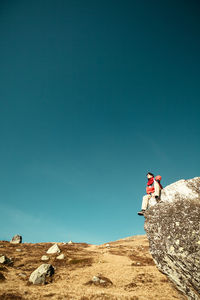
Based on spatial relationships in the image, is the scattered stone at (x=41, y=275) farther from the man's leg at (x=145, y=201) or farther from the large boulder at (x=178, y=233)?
the man's leg at (x=145, y=201)

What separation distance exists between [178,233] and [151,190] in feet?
11.0

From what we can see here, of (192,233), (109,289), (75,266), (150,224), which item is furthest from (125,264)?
(192,233)

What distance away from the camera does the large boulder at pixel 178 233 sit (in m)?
9.81

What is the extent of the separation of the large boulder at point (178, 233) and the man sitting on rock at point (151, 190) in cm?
38

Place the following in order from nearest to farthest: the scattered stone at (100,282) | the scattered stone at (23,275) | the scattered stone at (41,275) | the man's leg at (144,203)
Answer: the man's leg at (144,203)
the scattered stone at (100,282)
the scattered stone at (41,275)
the scattered stone at (23,275)

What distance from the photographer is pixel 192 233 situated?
10.0 m

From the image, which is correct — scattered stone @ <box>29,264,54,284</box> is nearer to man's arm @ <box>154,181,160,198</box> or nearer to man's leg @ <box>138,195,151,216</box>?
man's leg @ <box>138,195,151,216</box>

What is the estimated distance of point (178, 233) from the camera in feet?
34.4

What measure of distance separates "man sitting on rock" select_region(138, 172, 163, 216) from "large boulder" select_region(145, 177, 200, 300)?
0.38 m

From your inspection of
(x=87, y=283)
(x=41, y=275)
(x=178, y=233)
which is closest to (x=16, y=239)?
(x=41, y=275)

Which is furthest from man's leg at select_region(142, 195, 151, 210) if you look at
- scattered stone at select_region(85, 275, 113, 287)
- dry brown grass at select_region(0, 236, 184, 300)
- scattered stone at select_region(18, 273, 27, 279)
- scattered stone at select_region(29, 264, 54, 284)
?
scattered stone at select_region(18, 273, 27, 279)

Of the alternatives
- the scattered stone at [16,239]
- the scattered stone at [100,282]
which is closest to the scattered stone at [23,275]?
the scattered stone at [100,282]

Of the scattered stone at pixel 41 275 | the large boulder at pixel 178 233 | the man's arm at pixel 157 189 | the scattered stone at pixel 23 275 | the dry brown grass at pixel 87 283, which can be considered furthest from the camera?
the scattered stone at pixel 23 275

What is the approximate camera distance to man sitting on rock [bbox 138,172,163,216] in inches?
484
